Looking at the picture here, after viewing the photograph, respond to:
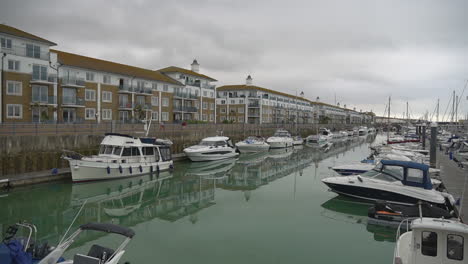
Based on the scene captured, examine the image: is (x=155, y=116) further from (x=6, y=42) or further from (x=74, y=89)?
(x=6, y=42)

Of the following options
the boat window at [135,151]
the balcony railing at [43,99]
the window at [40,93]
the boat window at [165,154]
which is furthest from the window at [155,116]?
the boat window at [135,151]

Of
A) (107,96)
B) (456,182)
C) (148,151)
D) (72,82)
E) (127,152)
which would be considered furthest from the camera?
(107,96)

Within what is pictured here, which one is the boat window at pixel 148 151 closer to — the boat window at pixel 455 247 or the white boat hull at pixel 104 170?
the white boat hull at pixel 104 170

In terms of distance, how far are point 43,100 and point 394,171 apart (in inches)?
1428

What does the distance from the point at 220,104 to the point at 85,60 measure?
157 ft

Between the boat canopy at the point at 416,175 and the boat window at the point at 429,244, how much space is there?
8.59m

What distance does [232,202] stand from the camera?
18.0 meters

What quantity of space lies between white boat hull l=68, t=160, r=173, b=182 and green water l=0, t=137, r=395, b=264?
561 millimetres

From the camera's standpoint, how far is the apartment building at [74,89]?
109ft

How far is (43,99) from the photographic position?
35.7 metres

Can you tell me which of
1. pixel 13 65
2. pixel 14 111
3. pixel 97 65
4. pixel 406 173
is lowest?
pixel 406 173

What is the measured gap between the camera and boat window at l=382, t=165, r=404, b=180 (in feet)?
52.1

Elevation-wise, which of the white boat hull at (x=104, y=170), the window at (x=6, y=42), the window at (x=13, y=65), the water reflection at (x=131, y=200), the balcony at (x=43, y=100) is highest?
the window at (x=6, y=42)

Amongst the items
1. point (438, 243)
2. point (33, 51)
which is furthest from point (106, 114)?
point (438, 243)
